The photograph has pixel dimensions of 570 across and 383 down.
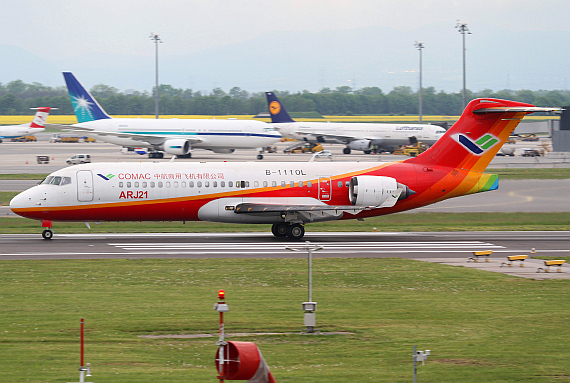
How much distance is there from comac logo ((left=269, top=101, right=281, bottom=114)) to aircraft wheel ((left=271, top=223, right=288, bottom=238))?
63455 mm

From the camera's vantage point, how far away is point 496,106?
31.8 m

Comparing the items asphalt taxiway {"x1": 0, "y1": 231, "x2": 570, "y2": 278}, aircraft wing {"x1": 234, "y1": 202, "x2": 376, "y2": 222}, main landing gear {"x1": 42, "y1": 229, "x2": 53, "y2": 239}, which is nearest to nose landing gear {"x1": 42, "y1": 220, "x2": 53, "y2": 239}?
main landing gear {"x1": 42, "y1": 229, "x2": 53, "y2": 239}

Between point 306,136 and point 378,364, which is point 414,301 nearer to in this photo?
point 378,364

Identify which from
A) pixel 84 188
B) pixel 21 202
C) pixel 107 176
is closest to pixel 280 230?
pixel 107 176

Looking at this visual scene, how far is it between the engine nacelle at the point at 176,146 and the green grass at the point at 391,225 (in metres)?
34.1

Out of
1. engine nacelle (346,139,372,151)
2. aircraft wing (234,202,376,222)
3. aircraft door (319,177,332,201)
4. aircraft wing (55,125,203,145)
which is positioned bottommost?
aircraft wing (234,202,376,222)

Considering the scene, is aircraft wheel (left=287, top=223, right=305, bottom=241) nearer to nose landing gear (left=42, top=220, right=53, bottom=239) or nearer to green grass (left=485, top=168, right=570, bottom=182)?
nose landing gear (left=42, top=220, right=53, bottom=239)

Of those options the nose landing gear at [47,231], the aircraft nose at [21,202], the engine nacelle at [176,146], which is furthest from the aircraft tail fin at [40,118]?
the aircraft nose at [21,202]

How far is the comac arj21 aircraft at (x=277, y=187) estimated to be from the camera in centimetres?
3000

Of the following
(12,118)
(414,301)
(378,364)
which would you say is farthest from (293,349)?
(12,118)

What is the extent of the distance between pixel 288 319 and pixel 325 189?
49.8ft

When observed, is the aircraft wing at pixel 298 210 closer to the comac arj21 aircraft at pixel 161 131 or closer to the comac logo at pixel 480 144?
the comac logo at pixel 480 144

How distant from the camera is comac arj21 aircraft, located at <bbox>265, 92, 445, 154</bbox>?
88250 mm

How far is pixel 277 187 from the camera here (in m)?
31.0
